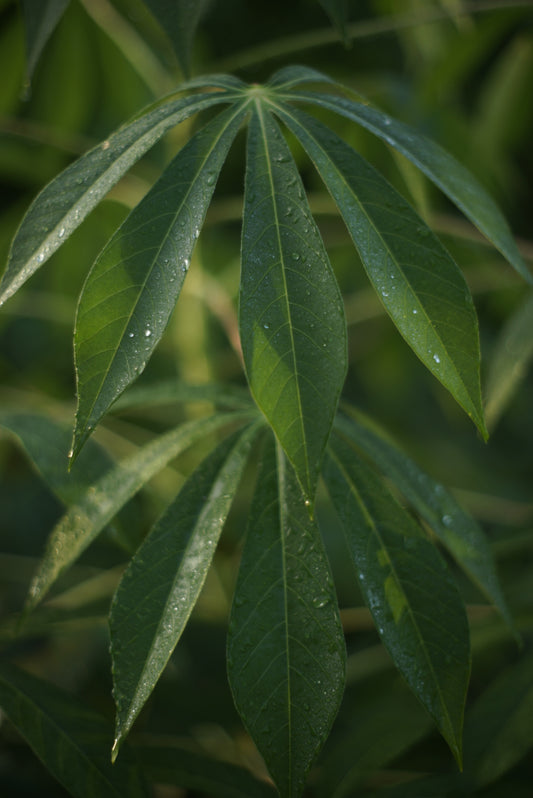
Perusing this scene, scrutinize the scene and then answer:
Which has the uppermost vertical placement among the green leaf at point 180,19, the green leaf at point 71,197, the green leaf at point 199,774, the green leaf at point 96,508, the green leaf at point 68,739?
the green leaf at point 180,19

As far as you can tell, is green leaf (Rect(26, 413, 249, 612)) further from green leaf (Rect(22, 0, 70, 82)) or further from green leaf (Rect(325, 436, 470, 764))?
green leaf (Rect(22, 0, 70, 82))

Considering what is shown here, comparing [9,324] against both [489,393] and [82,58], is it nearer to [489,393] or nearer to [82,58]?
[82,58]

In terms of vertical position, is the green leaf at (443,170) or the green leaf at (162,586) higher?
the green leaf at (443,170)

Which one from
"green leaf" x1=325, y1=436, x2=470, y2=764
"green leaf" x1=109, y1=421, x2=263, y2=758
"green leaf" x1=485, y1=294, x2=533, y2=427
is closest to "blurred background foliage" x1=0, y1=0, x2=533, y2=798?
"green leaf" x1=485, y1=294, x2=533, y2=427

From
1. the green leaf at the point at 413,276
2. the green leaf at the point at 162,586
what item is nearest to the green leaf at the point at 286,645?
the green leaf at the point at 162,586

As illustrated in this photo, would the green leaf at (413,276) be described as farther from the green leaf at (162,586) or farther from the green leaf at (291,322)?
the green leaf at (162,586)
